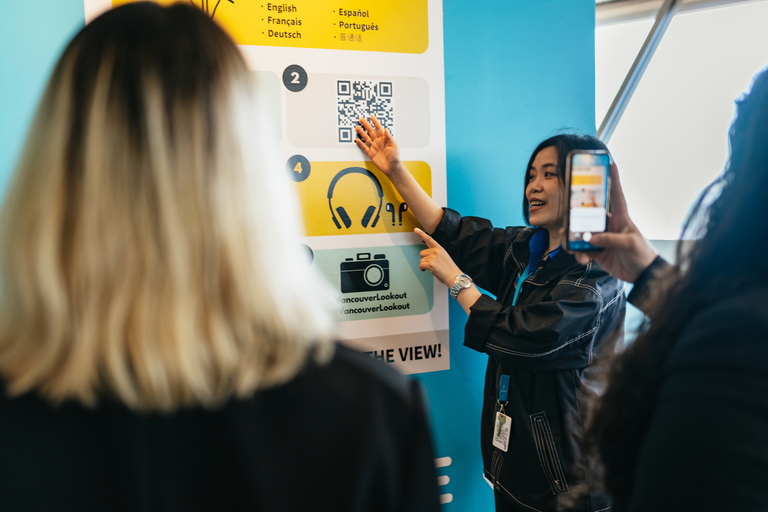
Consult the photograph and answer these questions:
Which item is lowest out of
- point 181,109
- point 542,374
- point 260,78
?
point 542,374

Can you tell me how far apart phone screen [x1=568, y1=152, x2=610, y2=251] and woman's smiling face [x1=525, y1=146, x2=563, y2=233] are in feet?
1.35

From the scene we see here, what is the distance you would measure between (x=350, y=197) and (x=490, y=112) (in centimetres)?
64

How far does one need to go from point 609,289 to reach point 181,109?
138cm

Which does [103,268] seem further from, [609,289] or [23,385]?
[609,289]

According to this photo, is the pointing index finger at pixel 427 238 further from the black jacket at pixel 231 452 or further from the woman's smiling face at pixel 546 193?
the black jacket at pixel 231 452

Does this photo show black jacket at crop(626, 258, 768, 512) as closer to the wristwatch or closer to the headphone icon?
the wristwatch

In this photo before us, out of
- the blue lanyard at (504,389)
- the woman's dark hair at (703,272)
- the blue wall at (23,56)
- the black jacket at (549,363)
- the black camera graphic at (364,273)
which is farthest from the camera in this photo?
the black camera graphic at (364,273)

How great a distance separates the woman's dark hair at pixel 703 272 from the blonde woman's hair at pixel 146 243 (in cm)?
46

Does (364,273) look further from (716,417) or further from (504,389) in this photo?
(716,417)

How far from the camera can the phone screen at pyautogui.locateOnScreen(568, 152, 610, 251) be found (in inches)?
44.1

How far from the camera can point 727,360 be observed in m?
0.54

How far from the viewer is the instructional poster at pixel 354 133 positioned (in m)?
1.58

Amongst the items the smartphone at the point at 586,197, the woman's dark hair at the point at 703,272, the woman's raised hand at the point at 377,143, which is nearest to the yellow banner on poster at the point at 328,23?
the woman's raised hand at the point at 377,143

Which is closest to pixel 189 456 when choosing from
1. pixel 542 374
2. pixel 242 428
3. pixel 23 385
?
pixel 242 428
